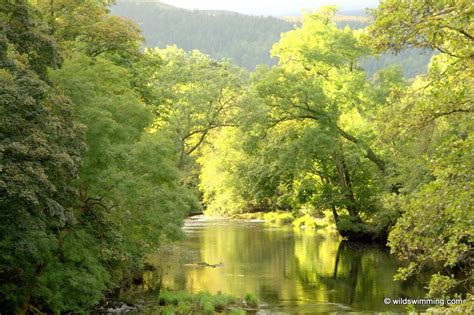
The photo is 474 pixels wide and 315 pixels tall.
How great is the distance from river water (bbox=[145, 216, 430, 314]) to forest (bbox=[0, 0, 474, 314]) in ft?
5.35

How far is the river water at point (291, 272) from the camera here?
2234 centimetres

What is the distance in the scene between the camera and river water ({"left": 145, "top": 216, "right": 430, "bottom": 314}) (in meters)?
22.3

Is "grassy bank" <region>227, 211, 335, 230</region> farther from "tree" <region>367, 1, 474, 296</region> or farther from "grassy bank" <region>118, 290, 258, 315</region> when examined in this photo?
"tree" <region>367, 1, 474, 296</region>

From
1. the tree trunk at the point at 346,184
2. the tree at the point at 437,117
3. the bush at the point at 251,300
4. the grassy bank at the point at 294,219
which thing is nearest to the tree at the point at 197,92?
the tree trunk at the point at 346,184

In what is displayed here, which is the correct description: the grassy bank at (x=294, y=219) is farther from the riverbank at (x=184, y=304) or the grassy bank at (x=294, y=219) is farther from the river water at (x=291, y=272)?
the riverbank at (x=184, y=304)

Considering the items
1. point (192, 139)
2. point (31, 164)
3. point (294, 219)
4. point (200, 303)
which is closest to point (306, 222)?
point (294, 219)

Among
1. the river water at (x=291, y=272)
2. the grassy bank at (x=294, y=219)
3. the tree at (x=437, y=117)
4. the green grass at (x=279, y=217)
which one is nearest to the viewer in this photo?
the tree at (x=437, y=117)

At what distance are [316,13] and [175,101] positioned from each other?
54.3ft

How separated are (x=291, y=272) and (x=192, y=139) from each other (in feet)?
60.6

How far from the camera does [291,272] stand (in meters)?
29.1

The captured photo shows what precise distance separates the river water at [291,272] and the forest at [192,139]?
163cm

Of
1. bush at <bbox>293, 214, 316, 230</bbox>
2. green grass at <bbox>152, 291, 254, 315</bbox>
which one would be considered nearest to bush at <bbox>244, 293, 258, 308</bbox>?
green grass at <bbox>152, 291, 254, 315</bbox>

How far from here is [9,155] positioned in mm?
13039

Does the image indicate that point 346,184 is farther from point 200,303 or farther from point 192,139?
point 200,303
